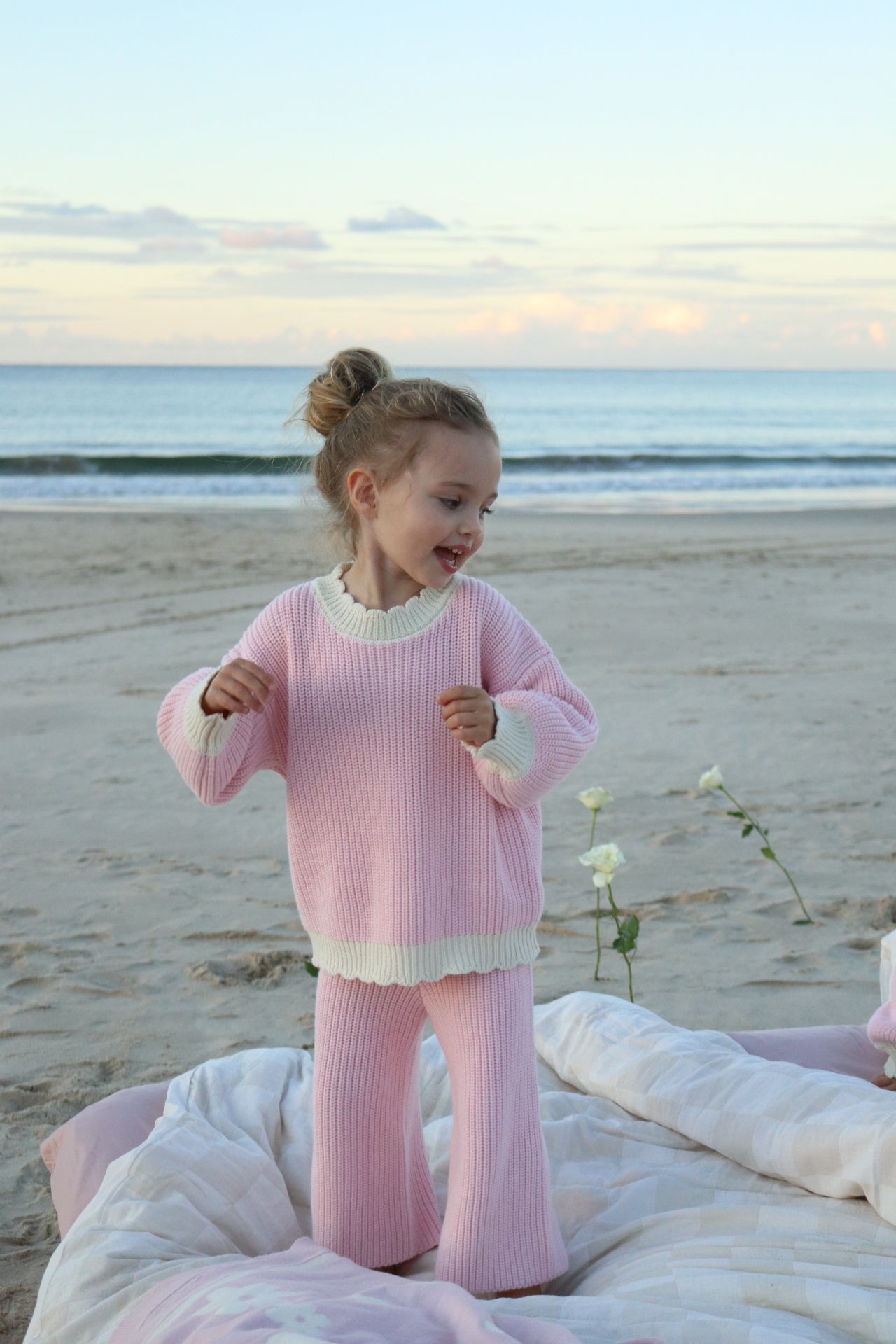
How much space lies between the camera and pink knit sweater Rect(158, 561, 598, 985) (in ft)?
6.97

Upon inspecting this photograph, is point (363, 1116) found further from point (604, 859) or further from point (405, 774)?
point (604, 859)

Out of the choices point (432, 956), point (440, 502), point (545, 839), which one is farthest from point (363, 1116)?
point (545, 839)

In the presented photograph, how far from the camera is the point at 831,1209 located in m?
2.23

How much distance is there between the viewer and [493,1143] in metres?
2.13

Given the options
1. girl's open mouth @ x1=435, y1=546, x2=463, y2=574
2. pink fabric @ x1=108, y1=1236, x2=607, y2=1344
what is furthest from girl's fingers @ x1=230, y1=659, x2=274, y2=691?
pink fabric @ x1=108, y1=1236, x2=607, y2=1344

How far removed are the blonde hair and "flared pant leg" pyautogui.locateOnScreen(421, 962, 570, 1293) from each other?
0.81 metres

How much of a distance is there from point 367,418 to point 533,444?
2613 cm

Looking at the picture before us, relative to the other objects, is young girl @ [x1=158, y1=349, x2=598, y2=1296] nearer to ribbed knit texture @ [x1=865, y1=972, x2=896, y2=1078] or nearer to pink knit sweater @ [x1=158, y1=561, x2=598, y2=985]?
pink knit sweater @ [x1=158, y1=561, x2=598, y2=985]

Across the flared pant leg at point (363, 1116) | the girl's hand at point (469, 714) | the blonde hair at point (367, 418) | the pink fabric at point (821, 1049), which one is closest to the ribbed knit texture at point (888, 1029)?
the pink fabric at point (821, 1049)

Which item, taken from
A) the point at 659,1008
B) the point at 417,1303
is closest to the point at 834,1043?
the point at 659,1008

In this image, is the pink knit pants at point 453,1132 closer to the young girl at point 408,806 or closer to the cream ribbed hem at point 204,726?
the young girl at point 408,806

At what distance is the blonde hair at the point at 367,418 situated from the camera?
212cm

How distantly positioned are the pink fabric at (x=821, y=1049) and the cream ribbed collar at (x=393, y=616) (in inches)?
52.7

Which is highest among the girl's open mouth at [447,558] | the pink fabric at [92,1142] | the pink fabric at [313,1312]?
the girl's open mouth at [447,558]
